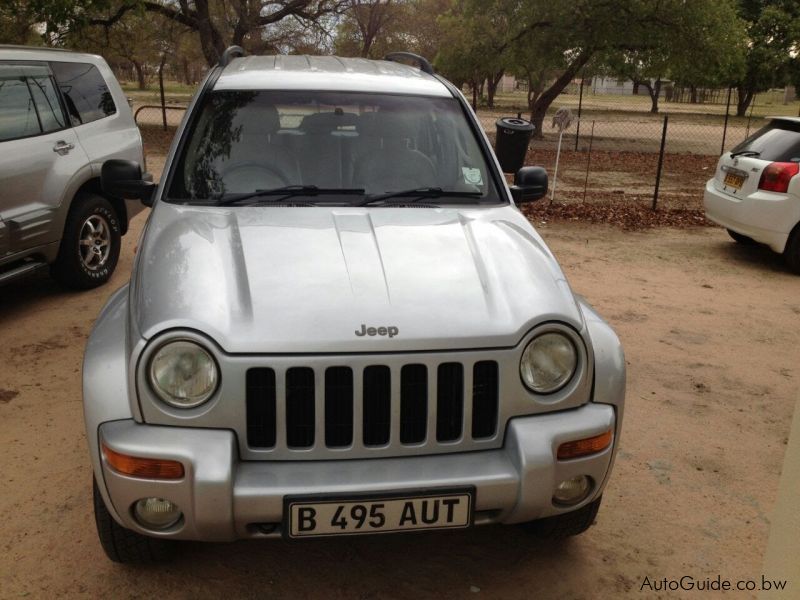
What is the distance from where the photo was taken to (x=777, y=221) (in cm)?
787

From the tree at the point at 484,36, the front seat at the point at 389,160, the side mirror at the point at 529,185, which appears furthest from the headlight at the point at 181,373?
the tree at the point at 484,36

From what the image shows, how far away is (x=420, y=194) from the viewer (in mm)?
3670

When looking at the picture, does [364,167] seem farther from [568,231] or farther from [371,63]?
[568,231]

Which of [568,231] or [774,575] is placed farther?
[568,231]

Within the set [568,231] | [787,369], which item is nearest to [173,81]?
[568,231]

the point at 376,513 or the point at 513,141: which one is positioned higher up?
the point at 513,141

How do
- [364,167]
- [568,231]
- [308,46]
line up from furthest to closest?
1. [308,46]
2. [568,231]
3. [364,167]

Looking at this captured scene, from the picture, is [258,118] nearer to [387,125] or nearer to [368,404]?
[387,125]

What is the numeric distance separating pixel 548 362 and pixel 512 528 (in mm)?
1028

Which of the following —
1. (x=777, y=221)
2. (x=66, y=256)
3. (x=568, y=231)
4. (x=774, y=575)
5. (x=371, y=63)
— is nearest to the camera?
(x=774, y=575)

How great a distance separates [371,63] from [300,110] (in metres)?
0.97

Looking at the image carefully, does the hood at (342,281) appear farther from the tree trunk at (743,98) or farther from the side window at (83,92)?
the tree trunk at (743,98)

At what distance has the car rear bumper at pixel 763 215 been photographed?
7.79 metres

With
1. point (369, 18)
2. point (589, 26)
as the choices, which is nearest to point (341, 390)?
point (589, 26)
